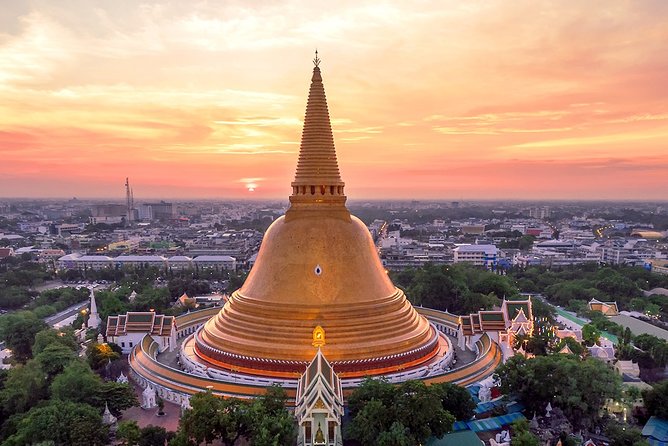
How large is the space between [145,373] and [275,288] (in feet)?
34.2

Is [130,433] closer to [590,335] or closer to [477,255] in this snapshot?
[590,335]

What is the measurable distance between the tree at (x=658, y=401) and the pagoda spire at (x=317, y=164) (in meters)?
22.3

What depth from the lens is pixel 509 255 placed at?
363 ft

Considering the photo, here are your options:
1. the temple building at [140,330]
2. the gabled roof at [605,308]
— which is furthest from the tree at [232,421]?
the gabled roof at [605,308]

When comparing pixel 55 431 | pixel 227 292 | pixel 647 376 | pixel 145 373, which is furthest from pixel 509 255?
pixel 55 431

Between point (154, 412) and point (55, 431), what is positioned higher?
point (55, 431)

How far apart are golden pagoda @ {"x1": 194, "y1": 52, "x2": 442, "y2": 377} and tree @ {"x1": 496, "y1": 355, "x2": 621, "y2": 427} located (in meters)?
6.17

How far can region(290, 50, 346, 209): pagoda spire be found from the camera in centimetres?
3584

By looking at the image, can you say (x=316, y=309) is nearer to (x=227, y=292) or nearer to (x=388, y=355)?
(x=388, y=355)

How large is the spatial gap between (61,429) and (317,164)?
71.2ft

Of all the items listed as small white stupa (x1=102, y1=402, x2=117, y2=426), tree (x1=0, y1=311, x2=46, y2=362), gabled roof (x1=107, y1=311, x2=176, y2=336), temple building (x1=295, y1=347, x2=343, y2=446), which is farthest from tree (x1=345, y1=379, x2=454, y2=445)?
tree (x1=0, y1=311, x2=46, y2=362)

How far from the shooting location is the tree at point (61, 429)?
24312 millimetres

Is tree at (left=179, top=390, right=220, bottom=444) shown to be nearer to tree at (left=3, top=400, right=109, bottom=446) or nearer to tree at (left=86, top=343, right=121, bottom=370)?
tree at (left=3, top=400, right=109, bottom=446)

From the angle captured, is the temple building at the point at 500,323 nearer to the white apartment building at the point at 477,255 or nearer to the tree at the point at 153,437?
the tree at the point at 153,437
